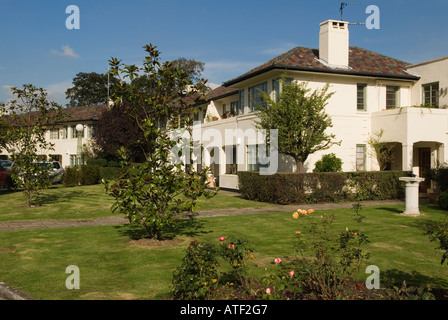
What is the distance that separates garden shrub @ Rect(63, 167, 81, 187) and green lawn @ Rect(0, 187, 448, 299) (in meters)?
18.8

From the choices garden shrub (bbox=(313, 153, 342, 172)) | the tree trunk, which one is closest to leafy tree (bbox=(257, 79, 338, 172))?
the tree trunk

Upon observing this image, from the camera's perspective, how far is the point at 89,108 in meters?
47.4

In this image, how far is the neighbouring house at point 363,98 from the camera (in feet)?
68.0

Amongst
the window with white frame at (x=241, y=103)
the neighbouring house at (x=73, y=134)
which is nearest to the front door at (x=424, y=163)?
→ the window with white frame at (x=241, y=103)

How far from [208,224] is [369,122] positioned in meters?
14.1

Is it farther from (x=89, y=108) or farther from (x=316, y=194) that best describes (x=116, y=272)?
(x=89, y=108)

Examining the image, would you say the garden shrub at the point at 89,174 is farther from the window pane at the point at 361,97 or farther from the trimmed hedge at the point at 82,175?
the window pane at the point at 361,97

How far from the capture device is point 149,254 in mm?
8734

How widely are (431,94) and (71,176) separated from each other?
2466cm

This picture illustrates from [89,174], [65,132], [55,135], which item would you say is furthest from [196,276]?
[55,135]

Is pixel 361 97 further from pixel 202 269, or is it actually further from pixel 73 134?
pixel 73 134

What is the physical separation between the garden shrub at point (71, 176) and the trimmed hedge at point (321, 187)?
1510 cm

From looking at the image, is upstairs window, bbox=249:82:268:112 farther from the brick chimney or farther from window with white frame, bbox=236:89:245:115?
the brick chimney
